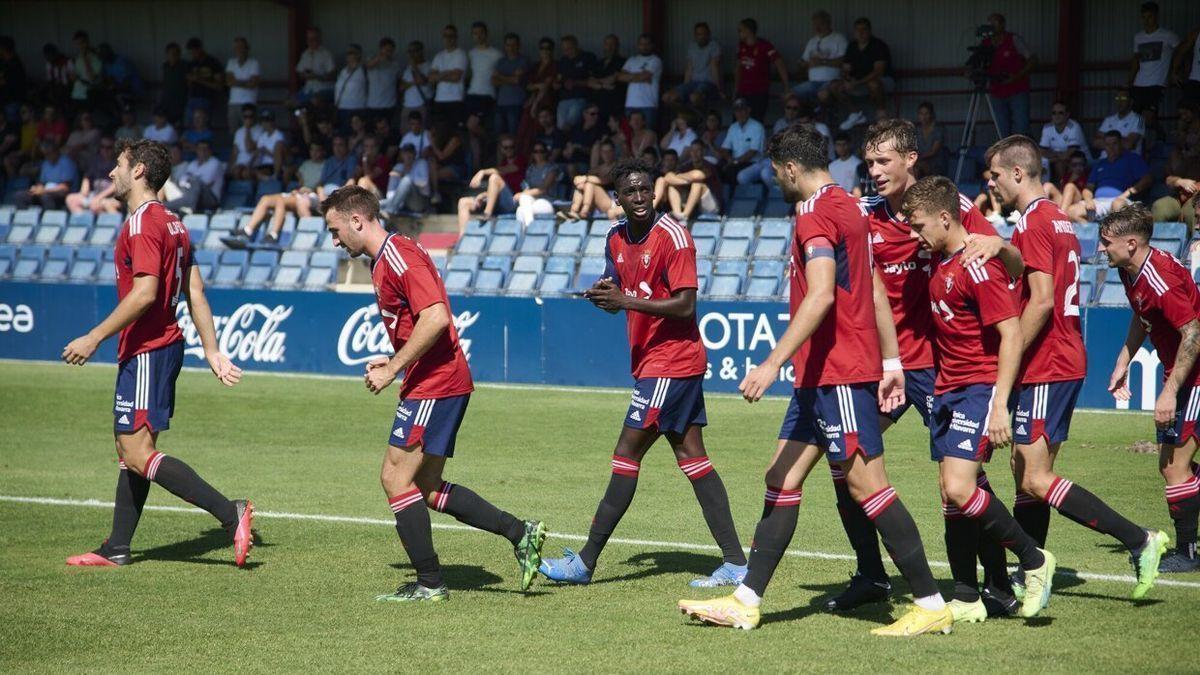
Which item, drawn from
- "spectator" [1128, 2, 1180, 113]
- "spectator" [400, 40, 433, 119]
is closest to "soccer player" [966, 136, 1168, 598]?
"spectator" [1128, 2, 1180, 113]

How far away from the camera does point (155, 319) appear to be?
302 inches

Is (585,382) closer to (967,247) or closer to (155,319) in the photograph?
(155,319)

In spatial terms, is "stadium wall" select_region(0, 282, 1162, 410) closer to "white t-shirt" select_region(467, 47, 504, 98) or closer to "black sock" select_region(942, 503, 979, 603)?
"white t-shirt" select_region(467, 47, 504, 98)

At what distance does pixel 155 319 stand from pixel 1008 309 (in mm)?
4456

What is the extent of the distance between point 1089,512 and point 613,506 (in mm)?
2261

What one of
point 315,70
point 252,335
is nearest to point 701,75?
point 315,70

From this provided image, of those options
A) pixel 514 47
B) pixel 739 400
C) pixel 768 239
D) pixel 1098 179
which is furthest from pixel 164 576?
pixel 514 47

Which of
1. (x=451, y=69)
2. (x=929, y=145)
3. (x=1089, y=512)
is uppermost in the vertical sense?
(x=451, y=69)

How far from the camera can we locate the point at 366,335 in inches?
725

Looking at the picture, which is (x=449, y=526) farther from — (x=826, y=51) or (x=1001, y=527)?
(x=826, y=51)

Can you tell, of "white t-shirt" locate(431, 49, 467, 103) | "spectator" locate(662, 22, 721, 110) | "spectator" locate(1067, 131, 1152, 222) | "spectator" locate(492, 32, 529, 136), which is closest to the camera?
"spectator" locate(1067, 131, 1152, 222)

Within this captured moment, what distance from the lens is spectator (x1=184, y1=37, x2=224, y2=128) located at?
2662 cm

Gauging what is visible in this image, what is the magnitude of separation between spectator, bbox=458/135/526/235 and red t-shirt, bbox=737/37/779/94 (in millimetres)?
3591

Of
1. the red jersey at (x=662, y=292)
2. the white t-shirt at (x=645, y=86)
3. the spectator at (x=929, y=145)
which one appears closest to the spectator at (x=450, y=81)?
the white t-shirt at (x=645, y=86)
